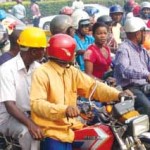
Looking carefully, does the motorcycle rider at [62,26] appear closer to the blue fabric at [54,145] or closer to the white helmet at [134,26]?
the white helmet at [134,26]

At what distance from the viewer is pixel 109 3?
27531 mm

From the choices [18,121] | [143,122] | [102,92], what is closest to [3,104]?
[18,121]

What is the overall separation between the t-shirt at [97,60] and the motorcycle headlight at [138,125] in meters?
2.44

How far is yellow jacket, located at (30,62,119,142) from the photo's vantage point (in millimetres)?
3865

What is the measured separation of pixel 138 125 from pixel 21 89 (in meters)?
1.14

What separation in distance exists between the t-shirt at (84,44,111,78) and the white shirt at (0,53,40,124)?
192 centimetres

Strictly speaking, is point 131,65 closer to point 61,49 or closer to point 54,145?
point 61,49

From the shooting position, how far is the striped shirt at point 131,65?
5.70m

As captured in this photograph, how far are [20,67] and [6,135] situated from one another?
63 centimetres

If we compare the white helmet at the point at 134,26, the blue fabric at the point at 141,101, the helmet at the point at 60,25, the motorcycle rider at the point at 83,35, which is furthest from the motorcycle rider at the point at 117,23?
the blue fabric at the point at 141,101

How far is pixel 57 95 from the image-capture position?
13.6 ft

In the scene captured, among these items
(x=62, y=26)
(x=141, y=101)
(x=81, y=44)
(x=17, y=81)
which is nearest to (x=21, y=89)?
(x=17, y=81)

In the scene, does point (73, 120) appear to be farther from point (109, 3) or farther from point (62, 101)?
point (109, 3)

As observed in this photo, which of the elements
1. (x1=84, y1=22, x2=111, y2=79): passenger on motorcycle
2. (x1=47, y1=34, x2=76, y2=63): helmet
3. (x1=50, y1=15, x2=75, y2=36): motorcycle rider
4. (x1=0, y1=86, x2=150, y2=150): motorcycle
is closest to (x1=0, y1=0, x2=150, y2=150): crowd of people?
(x1=47, y1=34, x2=76, y2=63): helmet
